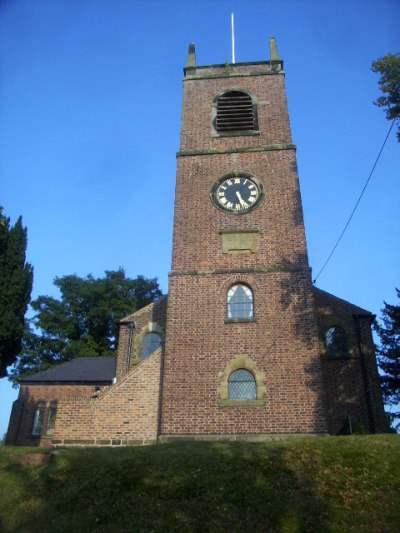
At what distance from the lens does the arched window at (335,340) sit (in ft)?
59.0

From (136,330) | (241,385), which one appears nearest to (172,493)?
(241,385)

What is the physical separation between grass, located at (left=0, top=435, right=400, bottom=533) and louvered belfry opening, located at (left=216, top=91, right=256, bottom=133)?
12418 millimetres

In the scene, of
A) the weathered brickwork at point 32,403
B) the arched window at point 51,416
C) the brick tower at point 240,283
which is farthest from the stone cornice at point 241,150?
the arched window at point 51,416

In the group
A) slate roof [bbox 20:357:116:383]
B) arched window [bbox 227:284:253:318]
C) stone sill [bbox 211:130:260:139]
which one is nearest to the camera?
arched window [bbox 227:284:253:318]

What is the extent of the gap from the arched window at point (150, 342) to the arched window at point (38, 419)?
31.8ft

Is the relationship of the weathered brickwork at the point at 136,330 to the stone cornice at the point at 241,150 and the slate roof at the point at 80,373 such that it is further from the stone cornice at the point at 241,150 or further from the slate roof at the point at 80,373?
the stone cornice at the point at 241,150

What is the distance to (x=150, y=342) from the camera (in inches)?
806

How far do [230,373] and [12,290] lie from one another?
10840mm

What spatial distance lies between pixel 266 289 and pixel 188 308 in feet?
8.34

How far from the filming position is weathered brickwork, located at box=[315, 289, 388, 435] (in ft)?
53.6

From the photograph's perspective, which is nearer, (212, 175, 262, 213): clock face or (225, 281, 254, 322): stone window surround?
(225, 281, 254, 322): stone window surround

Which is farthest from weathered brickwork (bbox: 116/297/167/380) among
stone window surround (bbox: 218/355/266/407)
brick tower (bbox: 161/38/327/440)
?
stone window surround (bbox: 218/355/266/407)

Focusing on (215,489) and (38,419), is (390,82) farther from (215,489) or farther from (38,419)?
(38,419)

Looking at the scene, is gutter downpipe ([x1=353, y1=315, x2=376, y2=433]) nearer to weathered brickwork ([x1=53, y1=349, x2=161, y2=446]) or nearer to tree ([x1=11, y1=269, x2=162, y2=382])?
weathered brickwork ([x1=53, y1=349, x2=161, y2=446])
